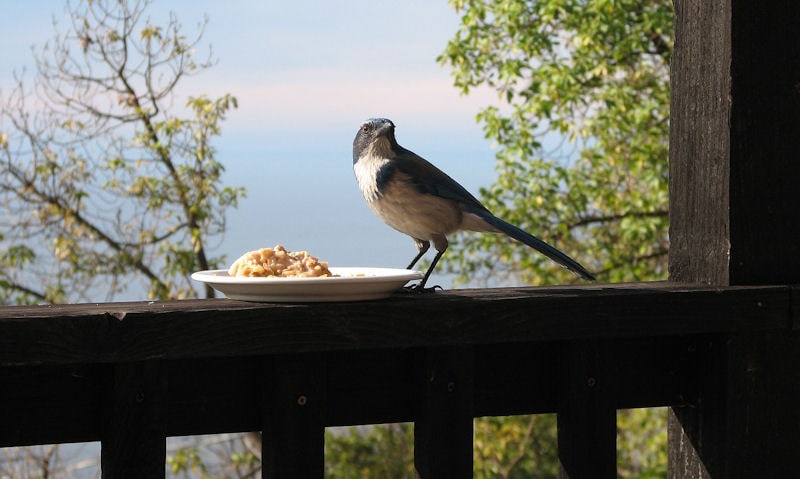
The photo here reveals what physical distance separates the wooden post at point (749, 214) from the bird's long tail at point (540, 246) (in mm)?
243

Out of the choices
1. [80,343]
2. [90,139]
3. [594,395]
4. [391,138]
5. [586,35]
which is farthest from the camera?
[90,139]

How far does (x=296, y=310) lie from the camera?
1477 millimetres

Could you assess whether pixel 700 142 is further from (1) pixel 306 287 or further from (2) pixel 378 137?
Answer: (1) pixel 306 287

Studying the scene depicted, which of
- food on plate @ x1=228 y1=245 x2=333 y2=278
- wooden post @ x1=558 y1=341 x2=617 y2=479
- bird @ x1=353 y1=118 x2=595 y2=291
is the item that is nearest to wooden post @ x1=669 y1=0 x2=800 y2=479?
wooden post @ x1=558 y1=341 x2=617 y2=479

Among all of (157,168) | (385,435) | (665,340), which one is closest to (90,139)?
(157,168)

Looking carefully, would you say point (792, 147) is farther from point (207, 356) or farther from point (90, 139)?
point (90, 139)

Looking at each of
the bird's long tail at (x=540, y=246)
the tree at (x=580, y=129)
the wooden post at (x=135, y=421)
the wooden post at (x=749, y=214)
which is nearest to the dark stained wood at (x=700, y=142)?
the wooden post at (x=749, y=214)

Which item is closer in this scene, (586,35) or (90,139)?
(586,35)

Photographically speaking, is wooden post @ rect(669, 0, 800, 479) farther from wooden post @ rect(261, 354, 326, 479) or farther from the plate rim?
wooden post @ rect(261, 354, 326, 479)

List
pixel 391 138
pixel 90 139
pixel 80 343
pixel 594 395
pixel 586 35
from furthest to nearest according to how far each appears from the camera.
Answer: pixel 90 139, pixel 586 35, pixel 391 138, pixel 594 395, pixel 80 343

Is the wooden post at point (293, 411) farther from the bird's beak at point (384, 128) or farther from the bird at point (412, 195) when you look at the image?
the bird's beak at point (384, 128)

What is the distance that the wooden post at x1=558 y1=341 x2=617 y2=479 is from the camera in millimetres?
1690

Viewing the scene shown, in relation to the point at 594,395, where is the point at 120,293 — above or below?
above

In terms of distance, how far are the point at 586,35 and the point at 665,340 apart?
4850 mm
